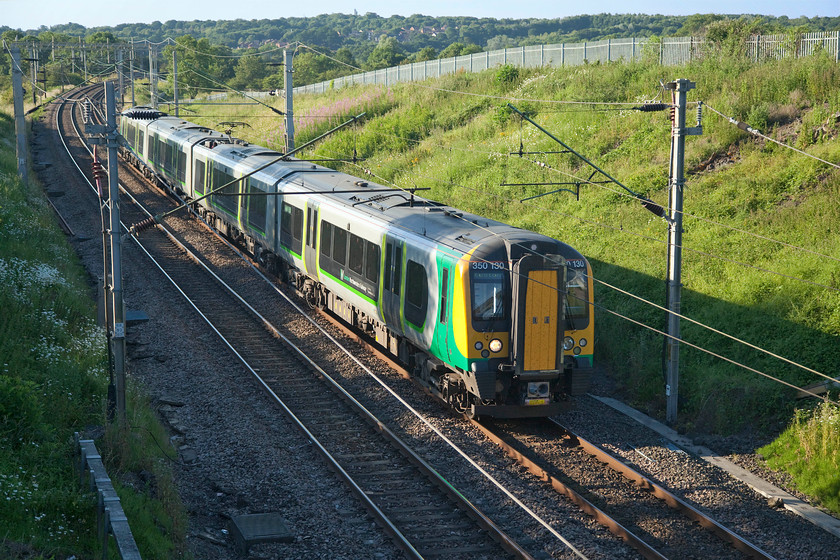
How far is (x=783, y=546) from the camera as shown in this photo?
1030cm

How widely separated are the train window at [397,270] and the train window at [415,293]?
0.29 m

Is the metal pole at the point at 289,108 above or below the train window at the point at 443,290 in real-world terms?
above

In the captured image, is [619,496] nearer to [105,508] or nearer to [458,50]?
[105,508]

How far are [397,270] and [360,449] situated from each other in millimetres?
3632

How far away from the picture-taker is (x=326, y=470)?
1243cm

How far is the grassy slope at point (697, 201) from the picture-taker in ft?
50.1

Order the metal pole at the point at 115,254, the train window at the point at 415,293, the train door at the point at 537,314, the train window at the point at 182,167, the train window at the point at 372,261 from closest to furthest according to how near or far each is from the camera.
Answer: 1. the metal pole at the point at 115,254
2. the train door at the point at 537,314
3. the train window at the point at 415,293
4. the train window at the point at 372,261
5. the train window at the point at 182,167

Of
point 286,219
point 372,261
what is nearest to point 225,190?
point 286,219

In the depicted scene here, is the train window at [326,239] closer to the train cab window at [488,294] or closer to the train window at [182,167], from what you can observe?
the train cab window at [488,294]

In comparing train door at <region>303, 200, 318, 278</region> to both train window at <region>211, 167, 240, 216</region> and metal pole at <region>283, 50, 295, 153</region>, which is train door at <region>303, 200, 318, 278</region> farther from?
metal pole at <region>283, 50, 295, 153</region>

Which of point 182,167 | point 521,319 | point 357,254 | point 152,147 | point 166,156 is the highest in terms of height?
point 152,147

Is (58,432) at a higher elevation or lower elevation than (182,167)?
lower

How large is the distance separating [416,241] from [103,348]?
6411 millimetres

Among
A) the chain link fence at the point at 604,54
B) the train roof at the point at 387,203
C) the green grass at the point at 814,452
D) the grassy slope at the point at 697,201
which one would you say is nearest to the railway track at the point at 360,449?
the train roof at the point at 387,203
